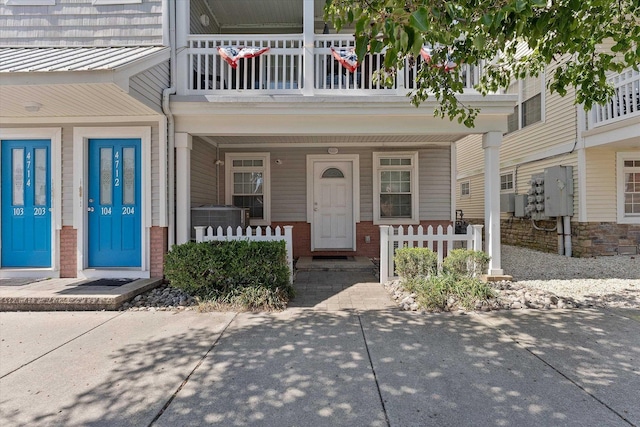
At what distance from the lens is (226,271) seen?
16.2 ft

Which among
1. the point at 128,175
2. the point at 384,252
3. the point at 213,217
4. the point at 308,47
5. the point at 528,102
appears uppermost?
the point at 528,102

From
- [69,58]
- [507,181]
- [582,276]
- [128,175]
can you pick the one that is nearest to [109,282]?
[128,175]

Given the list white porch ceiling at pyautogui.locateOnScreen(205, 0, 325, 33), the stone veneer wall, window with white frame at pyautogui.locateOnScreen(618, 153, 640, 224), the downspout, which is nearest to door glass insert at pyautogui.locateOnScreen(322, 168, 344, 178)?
white porch ceiling at pyautogui.locateOnScreen(205, 0, 325, 33)

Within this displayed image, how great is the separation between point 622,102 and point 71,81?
1021 centimetres

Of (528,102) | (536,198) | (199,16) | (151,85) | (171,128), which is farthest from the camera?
(528,102)

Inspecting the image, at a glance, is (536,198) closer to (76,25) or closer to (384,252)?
(384,252)

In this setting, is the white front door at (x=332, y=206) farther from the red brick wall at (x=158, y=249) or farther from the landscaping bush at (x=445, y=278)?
the red brick wall at (x=158, y=249)

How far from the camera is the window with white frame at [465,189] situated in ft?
47.3

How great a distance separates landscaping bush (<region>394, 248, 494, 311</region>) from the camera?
15.4 ft

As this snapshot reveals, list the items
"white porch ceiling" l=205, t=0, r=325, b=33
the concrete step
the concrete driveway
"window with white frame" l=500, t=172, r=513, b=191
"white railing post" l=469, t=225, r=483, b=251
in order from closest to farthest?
the concrete driveway
"white railing post" l=469, t=225, r=483, b=251
the concrete step
"white porch ceiling" l=205, t=0, r=325, b=33
"window with white frame" l=500, t=172, r=513, b=191

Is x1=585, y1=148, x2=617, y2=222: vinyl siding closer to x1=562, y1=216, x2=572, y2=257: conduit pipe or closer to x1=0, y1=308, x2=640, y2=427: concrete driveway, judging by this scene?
x1=562, y1=216, x2=572, y2=257: conduit pipe

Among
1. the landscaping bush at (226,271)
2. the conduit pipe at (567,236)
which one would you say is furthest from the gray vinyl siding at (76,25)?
the conduit pipe at (567,236)

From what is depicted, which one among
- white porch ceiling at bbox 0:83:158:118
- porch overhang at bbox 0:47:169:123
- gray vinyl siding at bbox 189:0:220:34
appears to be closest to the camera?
porch overhang at bbox 0:47:169:123

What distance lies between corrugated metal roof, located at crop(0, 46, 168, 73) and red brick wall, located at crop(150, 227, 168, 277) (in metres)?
2.51
